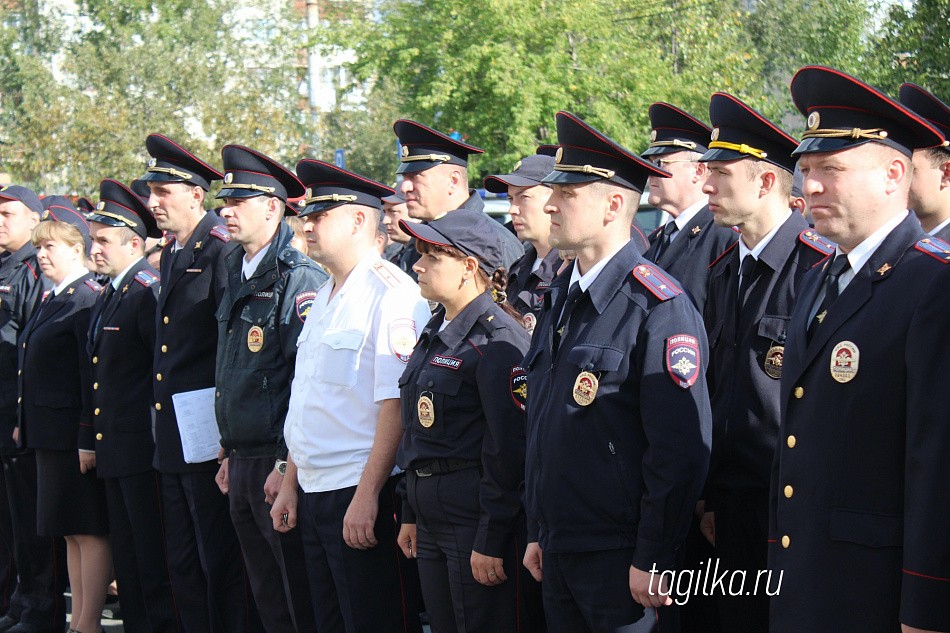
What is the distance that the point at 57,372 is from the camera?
5.96 meters

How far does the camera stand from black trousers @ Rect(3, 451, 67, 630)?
622 centimetres

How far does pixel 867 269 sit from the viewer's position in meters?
2.59

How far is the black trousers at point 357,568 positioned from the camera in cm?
411

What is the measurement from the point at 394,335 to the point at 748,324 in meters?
1.48

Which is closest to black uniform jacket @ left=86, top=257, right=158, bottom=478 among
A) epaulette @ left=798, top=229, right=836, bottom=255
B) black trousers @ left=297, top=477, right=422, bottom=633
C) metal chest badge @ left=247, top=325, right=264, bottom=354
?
metal chest badge @ left=247, top=325, right=264, bottom=354

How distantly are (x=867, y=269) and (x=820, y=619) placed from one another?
0.95 metres

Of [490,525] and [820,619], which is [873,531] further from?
[490,525]

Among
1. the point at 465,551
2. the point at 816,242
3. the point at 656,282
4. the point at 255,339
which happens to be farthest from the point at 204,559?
the point at 816,242

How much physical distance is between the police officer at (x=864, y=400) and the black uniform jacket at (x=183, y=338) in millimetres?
3286

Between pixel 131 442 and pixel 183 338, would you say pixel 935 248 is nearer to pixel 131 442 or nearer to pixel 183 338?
pixel 183 338

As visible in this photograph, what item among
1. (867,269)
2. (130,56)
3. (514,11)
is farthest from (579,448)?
(130,56)

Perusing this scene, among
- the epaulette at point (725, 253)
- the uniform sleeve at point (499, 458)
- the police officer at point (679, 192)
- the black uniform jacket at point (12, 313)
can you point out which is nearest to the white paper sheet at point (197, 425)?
the uniform sleeve at point (499, 458)

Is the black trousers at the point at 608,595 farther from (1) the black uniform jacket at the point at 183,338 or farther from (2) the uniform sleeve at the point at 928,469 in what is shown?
(1) the black uniform jacket at the point at 183,338

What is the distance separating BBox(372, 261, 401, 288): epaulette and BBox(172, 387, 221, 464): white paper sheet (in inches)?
52.0
